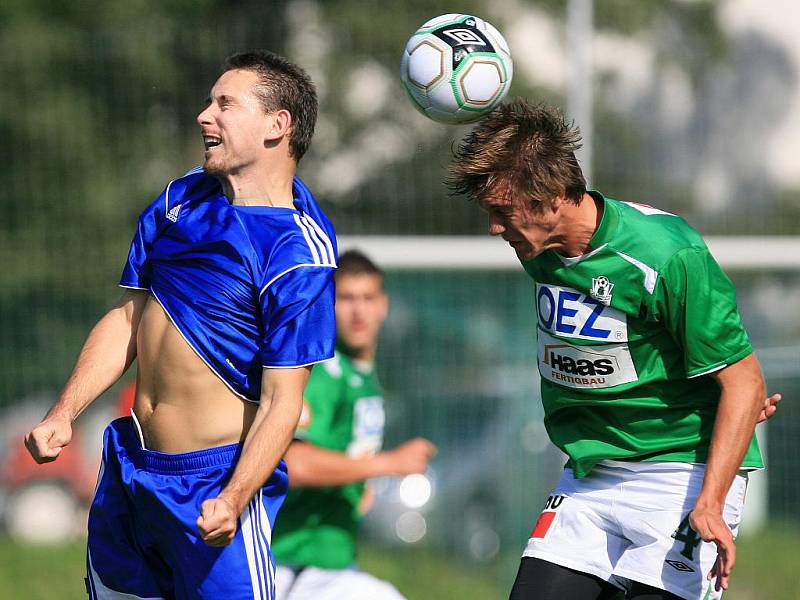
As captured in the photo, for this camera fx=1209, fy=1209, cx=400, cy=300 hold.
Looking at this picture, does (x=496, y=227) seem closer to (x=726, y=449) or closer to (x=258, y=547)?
(x=726, y=449)

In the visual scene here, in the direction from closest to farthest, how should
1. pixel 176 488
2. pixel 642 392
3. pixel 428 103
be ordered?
pixel 176 488
pixel 642 392
pixel 428 103

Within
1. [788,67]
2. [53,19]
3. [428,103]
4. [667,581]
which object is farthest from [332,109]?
[667,581]

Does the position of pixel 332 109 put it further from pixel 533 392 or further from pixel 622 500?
pixel 622 500

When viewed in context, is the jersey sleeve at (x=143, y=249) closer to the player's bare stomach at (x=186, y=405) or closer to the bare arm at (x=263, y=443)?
the player's bare stomach at (x=186, y=405)

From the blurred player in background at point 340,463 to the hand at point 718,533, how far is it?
1.51 meters

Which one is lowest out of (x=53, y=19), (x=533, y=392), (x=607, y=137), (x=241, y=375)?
(x=533, y=392)

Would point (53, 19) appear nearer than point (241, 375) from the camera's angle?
No

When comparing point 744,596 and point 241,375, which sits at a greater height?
point 241,375

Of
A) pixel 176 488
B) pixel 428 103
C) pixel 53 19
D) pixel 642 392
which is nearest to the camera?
pixel 176 488

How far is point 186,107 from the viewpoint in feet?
24.3

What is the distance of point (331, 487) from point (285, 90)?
1.76 m

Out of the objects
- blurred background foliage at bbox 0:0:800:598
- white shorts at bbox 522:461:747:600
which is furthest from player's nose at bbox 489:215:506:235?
blurred background foliage at bbox 0:0:800:598

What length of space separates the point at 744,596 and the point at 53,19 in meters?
5.72

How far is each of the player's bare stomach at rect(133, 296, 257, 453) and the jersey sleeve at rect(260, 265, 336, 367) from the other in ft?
0.67
